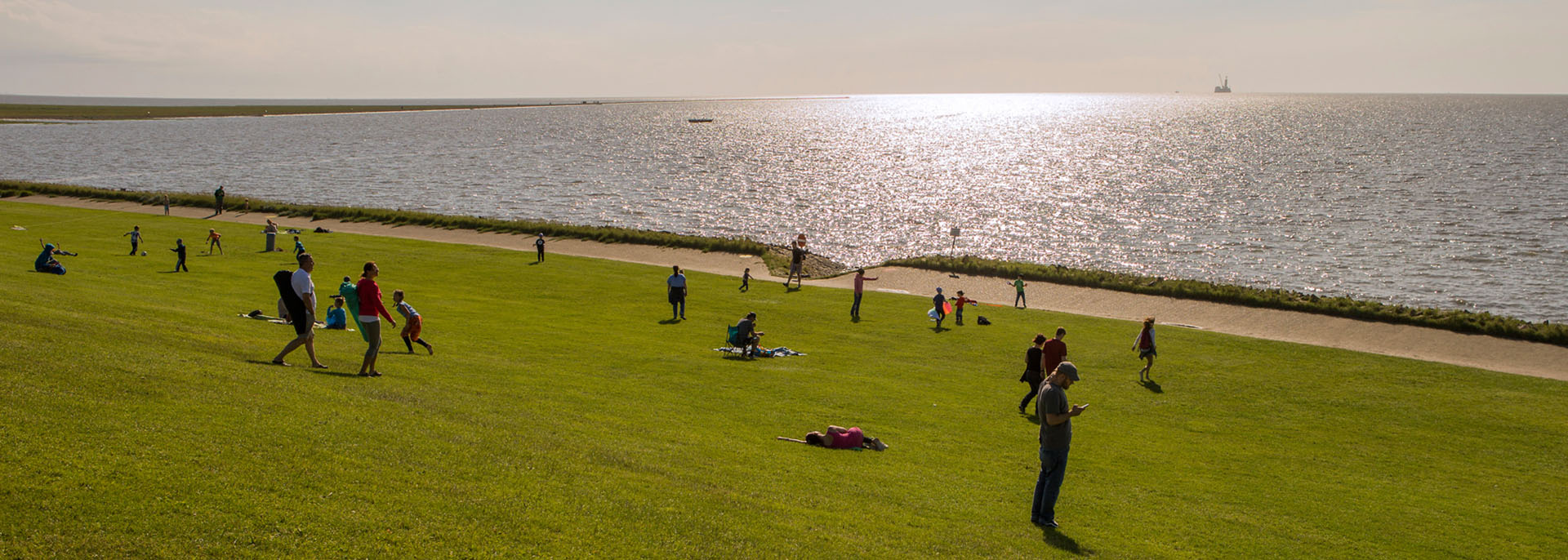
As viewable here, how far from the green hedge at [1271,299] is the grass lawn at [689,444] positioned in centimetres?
1042

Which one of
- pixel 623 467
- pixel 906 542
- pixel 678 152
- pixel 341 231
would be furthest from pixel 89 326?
pixel 678 152

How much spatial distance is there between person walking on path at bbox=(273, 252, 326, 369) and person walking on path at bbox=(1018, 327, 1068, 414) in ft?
48.5

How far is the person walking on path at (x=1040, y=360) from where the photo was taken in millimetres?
20281

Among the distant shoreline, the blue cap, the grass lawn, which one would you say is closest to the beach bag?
the grass lawn

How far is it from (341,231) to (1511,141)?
21194 cm

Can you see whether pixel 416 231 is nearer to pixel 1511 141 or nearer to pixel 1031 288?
pixel 1031 288

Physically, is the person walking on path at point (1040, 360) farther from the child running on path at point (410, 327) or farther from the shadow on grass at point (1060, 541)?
the child running on path at point (410, 327)

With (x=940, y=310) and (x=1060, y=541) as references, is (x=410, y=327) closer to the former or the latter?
(x=1060, y=541)

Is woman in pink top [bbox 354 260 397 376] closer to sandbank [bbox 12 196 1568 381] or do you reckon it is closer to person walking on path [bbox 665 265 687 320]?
person walking on path [bbox 665 265 687 320]

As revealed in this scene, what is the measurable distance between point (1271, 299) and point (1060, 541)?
117ft

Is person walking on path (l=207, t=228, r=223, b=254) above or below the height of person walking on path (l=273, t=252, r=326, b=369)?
below

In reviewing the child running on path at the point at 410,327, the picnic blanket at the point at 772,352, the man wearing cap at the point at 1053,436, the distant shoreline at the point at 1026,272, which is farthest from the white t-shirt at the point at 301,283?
the distant shoreline at the point at 1026,272

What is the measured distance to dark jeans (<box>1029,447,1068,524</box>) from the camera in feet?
39.9

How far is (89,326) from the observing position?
665 inches
